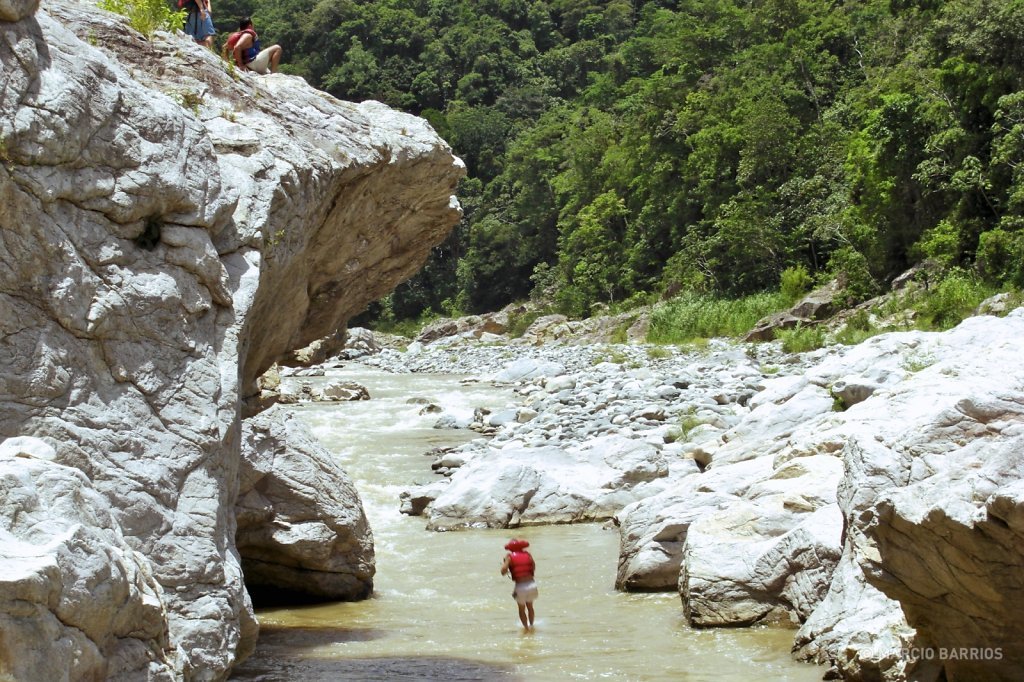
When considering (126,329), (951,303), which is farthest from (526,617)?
(951,303)

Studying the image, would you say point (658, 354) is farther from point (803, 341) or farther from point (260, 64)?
point (260, 64)

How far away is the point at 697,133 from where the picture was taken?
49.2 m

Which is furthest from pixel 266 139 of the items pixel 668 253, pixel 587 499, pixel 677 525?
pixel 668 253

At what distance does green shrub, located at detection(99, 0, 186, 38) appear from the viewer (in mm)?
7121

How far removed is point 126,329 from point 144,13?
9.06ft

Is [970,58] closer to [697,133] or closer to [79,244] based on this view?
[697,133]

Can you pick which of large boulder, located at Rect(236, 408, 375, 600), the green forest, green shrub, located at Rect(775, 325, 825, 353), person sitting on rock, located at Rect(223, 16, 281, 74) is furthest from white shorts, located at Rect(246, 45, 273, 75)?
the green forest

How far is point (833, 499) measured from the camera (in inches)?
318

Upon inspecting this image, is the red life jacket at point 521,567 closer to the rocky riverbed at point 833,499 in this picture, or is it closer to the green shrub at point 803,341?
the rocky riverbed at point 833,499

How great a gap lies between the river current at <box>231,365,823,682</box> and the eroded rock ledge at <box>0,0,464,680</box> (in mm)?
1535

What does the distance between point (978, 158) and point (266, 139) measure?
89.4ft

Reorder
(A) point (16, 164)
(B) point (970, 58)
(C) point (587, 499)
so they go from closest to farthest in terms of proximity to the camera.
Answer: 1. (A) point (16, 164)
2. (C) point (587, 499)
3. (B) point (970, 58)

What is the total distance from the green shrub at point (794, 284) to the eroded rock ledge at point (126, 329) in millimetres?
33151

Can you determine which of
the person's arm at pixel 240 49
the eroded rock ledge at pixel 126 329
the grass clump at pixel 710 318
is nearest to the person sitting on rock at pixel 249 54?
the person's arm at pixel 240 49
